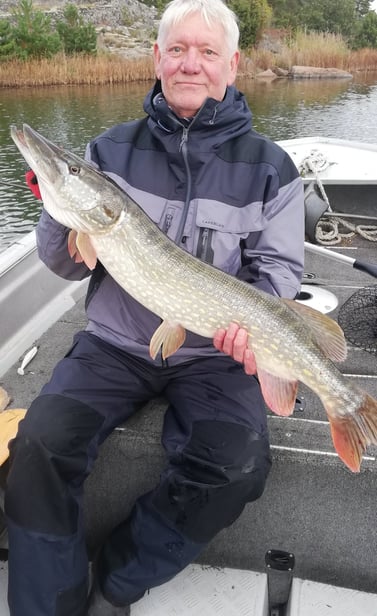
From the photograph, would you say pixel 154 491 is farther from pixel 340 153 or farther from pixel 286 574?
pixel 340 153

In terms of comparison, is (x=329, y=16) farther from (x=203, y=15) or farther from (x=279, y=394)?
(x=279, y=394)

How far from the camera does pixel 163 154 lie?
199 cm

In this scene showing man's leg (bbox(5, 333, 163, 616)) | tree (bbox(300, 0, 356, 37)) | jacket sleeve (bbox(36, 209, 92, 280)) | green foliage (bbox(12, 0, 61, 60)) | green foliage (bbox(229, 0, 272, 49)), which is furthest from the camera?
tree (bbox(300, 0, 356, 37))

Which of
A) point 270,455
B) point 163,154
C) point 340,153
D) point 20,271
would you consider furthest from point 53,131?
point 270,455

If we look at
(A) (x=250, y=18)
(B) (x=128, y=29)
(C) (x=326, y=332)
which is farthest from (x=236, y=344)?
(A) (x=250, y=18)

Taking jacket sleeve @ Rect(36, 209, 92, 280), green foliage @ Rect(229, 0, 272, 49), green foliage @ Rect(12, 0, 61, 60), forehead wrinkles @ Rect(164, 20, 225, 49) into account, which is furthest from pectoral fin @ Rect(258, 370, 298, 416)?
green foliage @ Rect(229, 0, 272, 49)

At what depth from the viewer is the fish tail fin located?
1600 mm

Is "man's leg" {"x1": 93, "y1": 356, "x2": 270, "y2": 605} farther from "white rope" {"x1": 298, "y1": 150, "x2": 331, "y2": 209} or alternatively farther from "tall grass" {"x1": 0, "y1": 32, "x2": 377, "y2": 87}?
"tall grass" {"x1": 0, "y1": 32, "x2": 377, "y2": 87}

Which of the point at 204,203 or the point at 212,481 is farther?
the point at 204,203

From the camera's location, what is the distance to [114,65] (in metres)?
22.7

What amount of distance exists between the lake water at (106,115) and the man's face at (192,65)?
5.53 m

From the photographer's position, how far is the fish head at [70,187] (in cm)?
168

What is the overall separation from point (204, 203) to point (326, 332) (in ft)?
2.13

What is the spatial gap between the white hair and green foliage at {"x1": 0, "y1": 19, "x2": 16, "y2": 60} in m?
24.4
